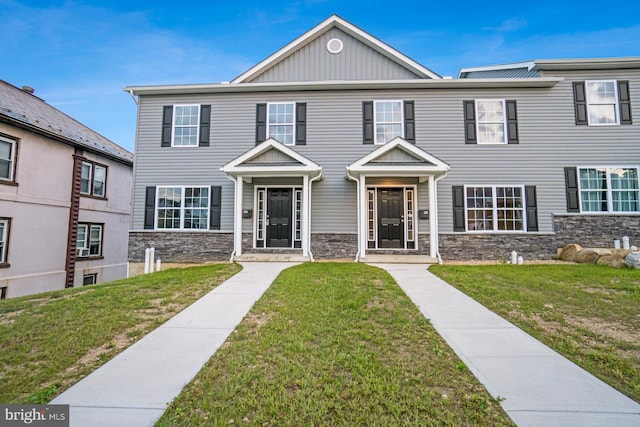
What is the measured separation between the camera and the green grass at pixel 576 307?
323 centimetres

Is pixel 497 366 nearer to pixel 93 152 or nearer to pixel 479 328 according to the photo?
pixel 479 328

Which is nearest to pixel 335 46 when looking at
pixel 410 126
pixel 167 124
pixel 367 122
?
pixel 367 122

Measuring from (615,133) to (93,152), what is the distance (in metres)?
20.1

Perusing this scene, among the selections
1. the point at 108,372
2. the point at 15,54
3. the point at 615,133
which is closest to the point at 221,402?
the point at 108,372

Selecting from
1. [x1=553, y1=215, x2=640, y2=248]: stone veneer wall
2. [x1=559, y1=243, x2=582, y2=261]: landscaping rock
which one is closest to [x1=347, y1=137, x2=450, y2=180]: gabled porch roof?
[x1=553, y1=215, x2=640, y2=248]: stone veneer wall

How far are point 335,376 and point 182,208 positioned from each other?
9606 mm

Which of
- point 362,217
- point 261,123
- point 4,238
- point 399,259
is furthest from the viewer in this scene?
point 261,123

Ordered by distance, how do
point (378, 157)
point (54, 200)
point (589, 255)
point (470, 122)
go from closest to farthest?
point (589, 255), point (378, 157), point (470, 122), point (54, 200)

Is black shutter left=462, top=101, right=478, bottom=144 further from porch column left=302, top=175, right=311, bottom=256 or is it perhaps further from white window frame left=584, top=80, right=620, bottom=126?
porch column left=302, top=175, right=311, bottom=256

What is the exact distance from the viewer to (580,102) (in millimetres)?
10367

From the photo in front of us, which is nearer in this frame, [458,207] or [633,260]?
[633,260]

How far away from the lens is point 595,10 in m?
14.3

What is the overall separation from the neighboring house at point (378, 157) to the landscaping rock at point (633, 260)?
194cm

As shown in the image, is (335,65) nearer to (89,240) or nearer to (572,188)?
(572,188)
